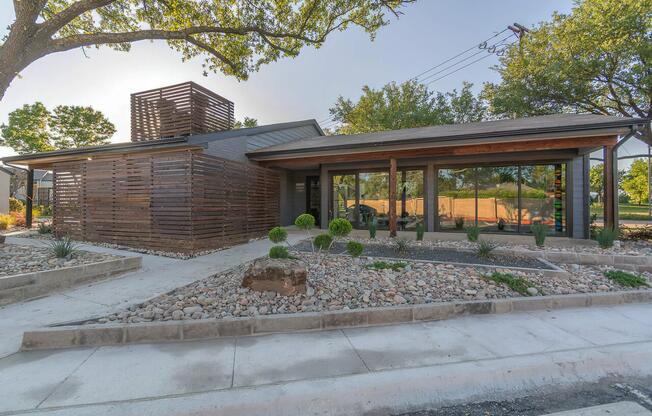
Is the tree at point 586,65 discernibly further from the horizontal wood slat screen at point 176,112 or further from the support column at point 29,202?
the support column at point 29,202

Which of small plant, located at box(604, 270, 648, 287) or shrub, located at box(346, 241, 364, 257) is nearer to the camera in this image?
small plant, located at box(604, 270, 648, 287)

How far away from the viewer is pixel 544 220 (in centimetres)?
891

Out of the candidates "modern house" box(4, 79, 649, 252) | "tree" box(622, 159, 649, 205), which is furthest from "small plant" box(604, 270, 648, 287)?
"tree" box(622, 159, 649, 205)

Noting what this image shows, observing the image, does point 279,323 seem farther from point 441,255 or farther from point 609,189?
point 609,189

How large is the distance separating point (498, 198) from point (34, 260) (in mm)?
11787

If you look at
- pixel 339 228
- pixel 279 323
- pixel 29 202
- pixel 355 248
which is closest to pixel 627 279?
pixel 355 248

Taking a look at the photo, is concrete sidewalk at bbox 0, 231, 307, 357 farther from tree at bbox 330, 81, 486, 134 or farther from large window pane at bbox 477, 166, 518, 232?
tree at bbox 330, 81, 486, 134

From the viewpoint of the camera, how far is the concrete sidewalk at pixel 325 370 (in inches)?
80.0

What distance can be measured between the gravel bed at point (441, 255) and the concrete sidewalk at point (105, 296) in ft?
8.44

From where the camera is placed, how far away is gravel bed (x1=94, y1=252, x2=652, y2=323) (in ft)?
11.1

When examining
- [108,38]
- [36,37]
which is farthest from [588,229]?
[36,37]

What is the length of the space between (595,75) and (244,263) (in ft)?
52.6

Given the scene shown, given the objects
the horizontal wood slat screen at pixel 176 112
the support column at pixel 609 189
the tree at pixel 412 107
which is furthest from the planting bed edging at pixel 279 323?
the tree at pixel 412 107

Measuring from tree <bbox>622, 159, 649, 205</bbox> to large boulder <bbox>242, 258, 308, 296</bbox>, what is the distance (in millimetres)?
38394
